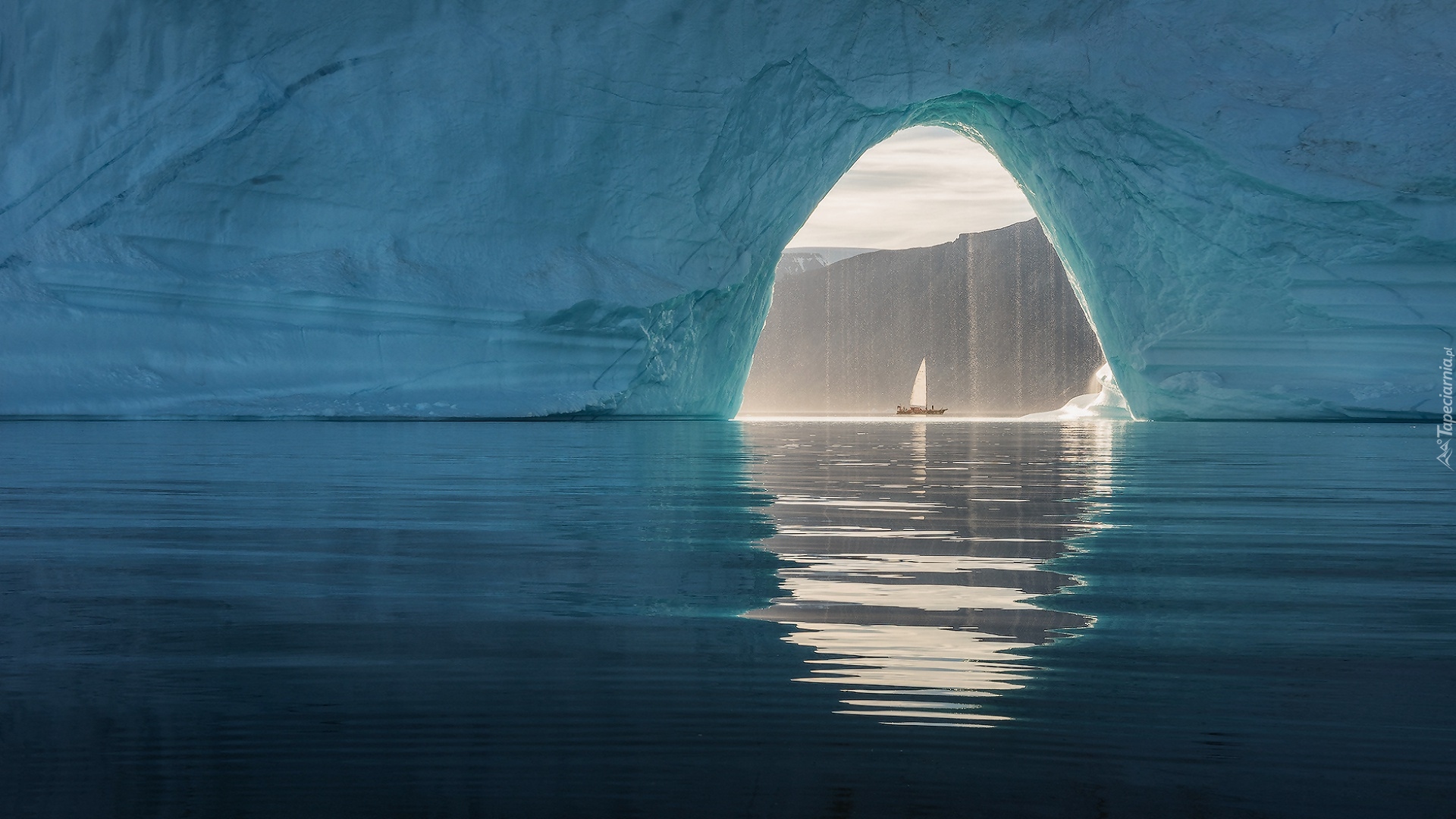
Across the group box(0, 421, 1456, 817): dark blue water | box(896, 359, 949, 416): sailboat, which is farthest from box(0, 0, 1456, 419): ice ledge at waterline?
box(896, 359, 949, 416): sailboat

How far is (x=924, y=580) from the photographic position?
1870 millimetres

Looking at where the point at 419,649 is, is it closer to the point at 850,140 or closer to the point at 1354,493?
the point at 1354,493

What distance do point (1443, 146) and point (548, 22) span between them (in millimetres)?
8122

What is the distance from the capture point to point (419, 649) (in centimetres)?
137

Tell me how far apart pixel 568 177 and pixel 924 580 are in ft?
31.3

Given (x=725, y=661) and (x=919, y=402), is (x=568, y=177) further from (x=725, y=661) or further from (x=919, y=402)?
(x=919, y=402)

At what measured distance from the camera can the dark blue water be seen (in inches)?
35.1

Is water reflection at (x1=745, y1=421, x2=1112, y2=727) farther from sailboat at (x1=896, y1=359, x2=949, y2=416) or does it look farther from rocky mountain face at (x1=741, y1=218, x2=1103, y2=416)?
rocky mountain face at (x1=741, y1=218, x2=1103, y2=416)

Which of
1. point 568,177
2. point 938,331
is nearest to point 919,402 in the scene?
point 938,331

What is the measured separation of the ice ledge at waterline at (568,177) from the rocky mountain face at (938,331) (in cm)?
3171

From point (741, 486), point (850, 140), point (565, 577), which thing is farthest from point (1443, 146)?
point (565, 577)

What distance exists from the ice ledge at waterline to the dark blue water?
7.69 m

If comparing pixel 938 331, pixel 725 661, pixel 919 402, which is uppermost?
pixel 938 331

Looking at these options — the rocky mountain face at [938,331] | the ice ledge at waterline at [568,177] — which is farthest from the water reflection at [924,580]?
the rocky mountain face at [938,331]
